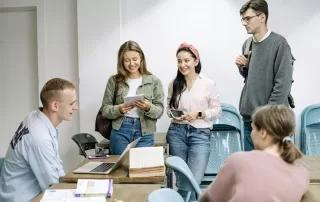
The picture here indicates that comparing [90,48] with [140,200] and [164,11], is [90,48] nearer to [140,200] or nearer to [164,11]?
[164,11]

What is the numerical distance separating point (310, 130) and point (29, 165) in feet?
10.8

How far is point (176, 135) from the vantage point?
340 centimetres

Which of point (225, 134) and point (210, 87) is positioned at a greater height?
point (210, 87)

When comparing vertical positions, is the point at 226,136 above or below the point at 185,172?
below

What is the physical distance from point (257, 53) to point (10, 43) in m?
3.25

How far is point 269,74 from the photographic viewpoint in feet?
10.4

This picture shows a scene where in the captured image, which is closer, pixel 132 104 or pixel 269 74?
pixel 269 74

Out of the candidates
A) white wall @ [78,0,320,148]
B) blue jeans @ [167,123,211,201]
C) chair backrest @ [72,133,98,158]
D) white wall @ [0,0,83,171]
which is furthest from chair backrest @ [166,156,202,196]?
white wall @ [0,0,83,171]

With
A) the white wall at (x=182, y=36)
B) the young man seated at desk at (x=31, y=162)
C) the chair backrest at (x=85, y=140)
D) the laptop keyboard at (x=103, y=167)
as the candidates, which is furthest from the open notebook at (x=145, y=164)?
the white wall at (x=182, y=36)

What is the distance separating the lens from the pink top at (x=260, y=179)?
1.65m

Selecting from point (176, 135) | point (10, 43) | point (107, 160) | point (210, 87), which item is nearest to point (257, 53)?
point (210, 87)

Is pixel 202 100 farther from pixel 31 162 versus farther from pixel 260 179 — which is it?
pixel 260 179

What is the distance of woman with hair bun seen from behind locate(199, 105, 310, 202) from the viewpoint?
1.65 meters

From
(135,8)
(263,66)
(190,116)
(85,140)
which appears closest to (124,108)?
(190,116)
